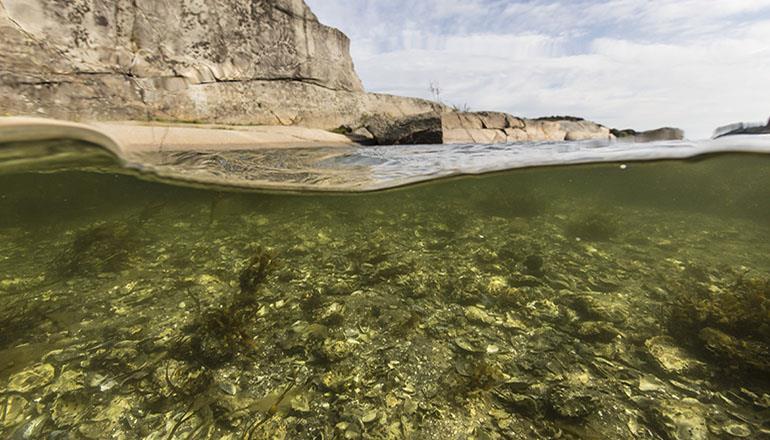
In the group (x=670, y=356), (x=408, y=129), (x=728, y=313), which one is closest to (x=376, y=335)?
(x=670, y=356)

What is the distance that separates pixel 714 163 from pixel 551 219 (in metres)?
7.98

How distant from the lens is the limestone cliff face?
356 inches

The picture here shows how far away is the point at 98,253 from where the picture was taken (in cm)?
Answer: 527

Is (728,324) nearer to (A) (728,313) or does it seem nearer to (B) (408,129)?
(A) (728,313)

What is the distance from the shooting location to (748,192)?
57.3 ft

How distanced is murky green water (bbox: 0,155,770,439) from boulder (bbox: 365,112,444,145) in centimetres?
912

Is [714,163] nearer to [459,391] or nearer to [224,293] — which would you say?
[459,391]

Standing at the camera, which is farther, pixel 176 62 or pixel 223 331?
pixel 176 62

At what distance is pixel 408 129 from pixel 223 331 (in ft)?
43.1

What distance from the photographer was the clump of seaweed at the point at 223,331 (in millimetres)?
2881

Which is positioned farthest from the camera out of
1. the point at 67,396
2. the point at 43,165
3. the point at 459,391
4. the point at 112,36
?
the point at 112,36

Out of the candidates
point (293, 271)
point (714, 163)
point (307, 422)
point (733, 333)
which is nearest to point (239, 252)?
point (293, 271)

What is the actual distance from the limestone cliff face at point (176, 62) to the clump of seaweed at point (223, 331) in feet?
33.6

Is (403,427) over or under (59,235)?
under
